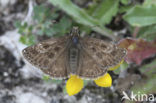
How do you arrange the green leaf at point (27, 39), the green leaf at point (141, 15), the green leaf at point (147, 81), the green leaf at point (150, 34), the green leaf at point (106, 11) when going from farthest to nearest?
the green leaf at point (106, 11)
the green leaf at point (150, 34)
the green leaf at point (27, 39)
the green leaf at point (141, 15)
the green leaf at point (147, 81)

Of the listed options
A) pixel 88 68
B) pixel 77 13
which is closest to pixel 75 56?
pixel 88 68

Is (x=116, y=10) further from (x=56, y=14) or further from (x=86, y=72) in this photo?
(x=86, y=72)

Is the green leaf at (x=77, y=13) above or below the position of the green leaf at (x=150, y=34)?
above

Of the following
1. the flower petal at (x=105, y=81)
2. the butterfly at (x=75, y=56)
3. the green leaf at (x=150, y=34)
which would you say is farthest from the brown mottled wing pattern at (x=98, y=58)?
the green leaf at (x=150, y=34)

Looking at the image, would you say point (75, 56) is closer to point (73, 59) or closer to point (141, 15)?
point (73, 59)

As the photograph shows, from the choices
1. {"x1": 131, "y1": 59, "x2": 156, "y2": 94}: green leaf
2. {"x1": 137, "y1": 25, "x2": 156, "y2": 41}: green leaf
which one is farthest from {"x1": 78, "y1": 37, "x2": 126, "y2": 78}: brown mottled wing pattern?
{"x1": 137, "y1": 25, "x2": 156, "y2": 41}: green leaf

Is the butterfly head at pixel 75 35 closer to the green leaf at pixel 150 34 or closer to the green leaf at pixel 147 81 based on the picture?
the green leaf at pixel 147 81

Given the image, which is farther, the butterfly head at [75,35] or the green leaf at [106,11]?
the green leaf at [106,11]

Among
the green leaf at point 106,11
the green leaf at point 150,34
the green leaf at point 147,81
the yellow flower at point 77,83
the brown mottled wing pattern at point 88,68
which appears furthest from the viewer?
the green leaf at point 106,11
